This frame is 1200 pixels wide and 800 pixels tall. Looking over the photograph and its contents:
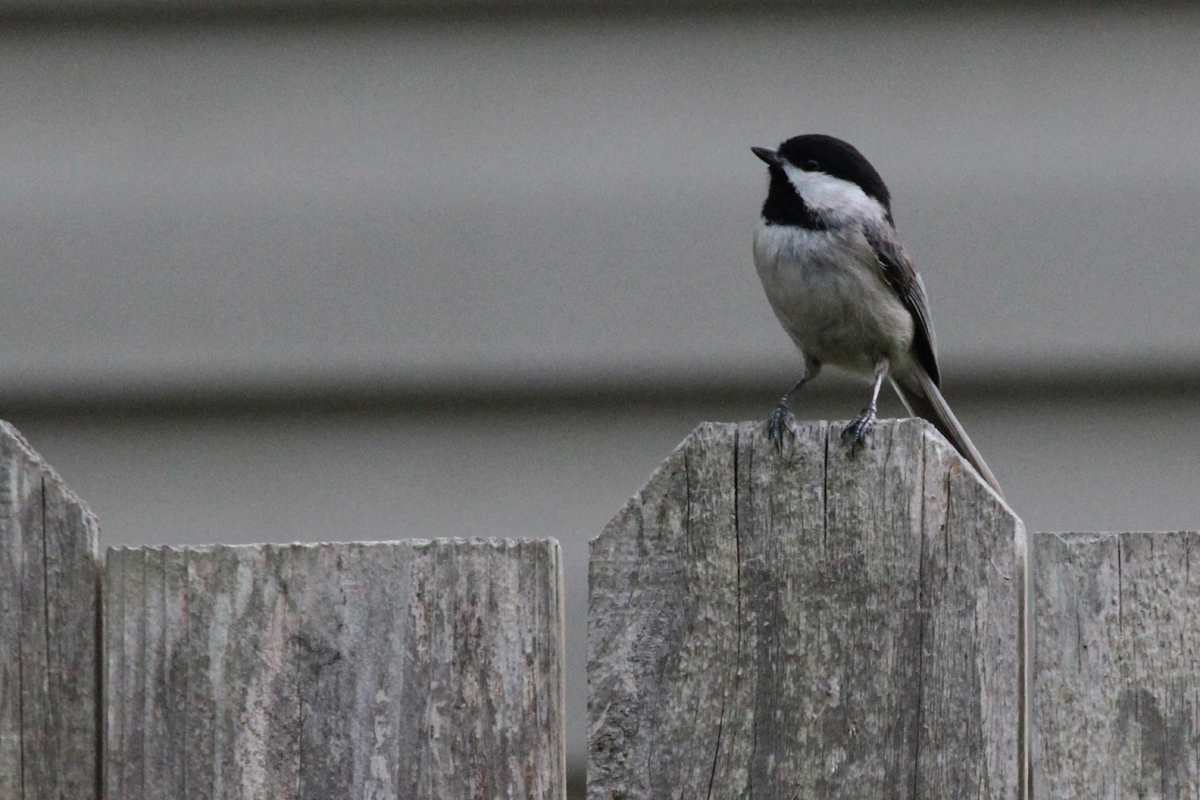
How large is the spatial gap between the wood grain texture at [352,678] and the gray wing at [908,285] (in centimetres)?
221

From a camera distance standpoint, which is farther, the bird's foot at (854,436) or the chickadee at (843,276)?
the chickadee at (843,276)

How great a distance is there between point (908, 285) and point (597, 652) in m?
2.31

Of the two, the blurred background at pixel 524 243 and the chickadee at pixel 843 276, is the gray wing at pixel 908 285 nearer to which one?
the chickadee at pixel 843 276

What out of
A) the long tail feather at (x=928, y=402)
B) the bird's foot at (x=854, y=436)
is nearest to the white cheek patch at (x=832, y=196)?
the long tail feather at (x=928, y=402)

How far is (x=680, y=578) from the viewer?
1694mm

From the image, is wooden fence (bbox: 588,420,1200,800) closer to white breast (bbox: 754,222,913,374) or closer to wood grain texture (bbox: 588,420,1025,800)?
wood grain texture (bbox: 588,420,1025,800)

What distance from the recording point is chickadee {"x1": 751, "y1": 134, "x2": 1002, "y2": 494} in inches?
140

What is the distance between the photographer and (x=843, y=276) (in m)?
3.74

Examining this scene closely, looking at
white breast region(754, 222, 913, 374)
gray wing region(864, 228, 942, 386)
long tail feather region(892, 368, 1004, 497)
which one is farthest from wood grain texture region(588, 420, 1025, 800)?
gray wing region(864, 228, 942, 386)

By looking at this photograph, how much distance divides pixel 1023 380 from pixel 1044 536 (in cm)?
185

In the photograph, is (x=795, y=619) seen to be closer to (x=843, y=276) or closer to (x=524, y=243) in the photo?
(x=524, y=243)

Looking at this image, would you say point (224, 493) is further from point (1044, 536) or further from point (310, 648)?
point (1044, 536)

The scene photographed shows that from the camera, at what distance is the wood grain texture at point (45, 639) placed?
1.70 metres

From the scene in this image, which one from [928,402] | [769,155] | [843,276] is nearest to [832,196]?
[843,276]
